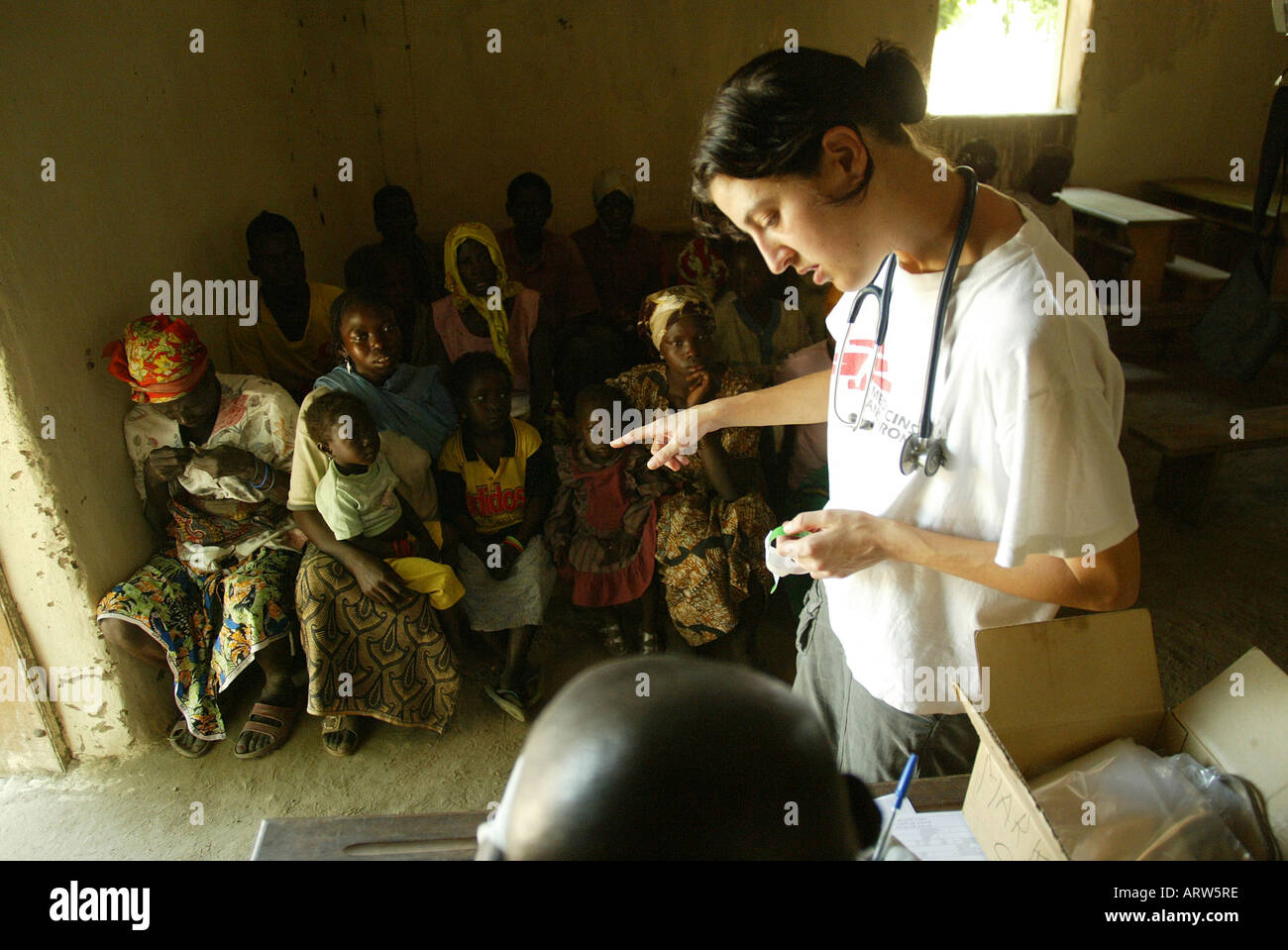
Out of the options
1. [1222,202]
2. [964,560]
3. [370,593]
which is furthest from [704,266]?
[1222,202]

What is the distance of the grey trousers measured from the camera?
4.89 ft

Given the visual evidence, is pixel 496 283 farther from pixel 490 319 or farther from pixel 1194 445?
pixel 1194 445

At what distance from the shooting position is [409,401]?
9.80ft

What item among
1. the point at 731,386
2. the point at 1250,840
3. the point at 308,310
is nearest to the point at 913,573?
the point at 1250,840

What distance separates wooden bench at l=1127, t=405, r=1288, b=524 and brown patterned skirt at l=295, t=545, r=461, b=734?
3331 mm

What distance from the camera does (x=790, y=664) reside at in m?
3.22

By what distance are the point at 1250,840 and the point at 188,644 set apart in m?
2.79

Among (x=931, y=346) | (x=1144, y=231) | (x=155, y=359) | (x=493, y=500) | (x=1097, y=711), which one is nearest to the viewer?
(x=931, y=346)

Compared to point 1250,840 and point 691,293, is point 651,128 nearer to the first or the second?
point 691,293

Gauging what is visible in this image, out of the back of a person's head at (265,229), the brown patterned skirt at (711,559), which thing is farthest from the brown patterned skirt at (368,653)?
the back of a person's head at (265,229)

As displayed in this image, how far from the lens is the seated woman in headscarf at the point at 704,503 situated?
3006 millimetres

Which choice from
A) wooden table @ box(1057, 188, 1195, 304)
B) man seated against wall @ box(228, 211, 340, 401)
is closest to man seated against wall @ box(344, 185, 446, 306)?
man seated against wall @ box(228, 211, 340, 401)

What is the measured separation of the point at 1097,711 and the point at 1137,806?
150 millimetres

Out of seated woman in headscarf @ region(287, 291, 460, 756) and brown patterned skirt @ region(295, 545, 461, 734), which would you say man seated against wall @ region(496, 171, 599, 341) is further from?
brown patterned skirt @ region(295, 545, 461, 734)
